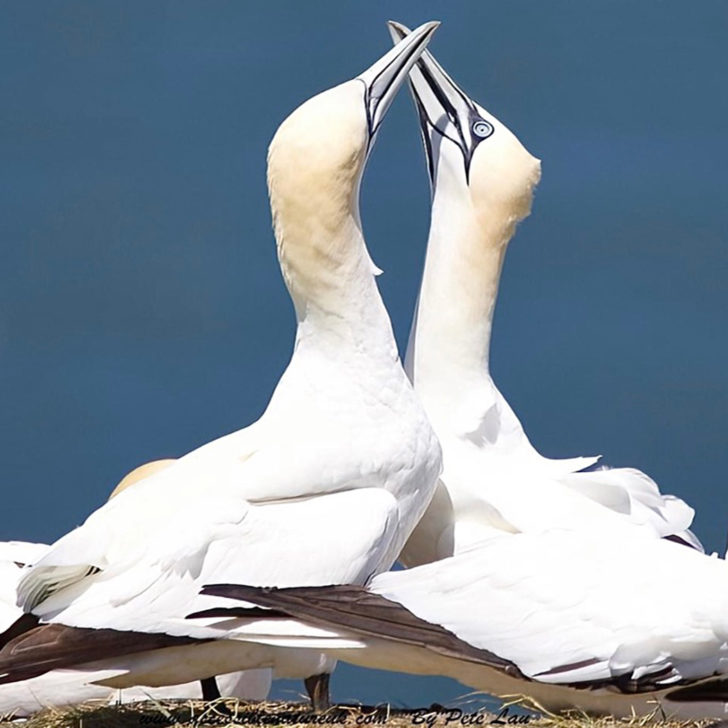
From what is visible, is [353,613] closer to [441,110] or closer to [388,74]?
[388,74]

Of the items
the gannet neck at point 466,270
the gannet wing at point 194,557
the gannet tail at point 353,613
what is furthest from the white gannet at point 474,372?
the gannet tail at point 353,613

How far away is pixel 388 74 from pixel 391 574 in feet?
6.84

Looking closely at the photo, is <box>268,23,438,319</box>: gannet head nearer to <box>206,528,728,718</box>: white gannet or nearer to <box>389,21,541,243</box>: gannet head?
<box>389,21,541,243</box>: gannet head

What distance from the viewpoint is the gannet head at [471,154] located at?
346 inches

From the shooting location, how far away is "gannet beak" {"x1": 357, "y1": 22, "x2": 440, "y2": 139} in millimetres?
7898

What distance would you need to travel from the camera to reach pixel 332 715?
6.99m

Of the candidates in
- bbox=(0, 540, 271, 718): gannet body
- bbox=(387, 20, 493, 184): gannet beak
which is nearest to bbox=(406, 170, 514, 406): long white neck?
bbox=(387, 20, 493, 184): gannet beak

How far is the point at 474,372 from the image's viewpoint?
8719 millimetres

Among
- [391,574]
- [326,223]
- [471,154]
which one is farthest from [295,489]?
[471,154]

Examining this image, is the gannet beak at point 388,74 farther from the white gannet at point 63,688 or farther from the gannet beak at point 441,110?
the white gannet at point 63,688

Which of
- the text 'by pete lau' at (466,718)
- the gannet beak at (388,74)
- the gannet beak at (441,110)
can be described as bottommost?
the text 'by pete lau' at (466,718)

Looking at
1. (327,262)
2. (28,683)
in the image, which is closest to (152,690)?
(28,683)

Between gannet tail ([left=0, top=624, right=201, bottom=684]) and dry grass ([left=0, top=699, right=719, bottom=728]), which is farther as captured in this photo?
dry grass ([left=0, top=699, right=719, bottom=728])

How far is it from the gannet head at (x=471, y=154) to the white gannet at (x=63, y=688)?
1.80 m
